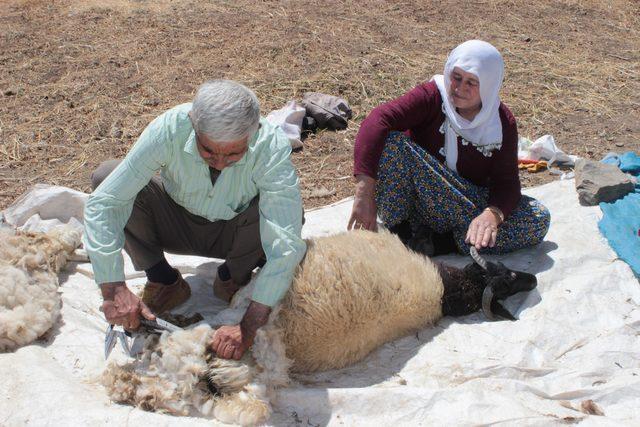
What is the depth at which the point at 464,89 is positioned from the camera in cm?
313

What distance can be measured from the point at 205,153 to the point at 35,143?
8.90 ft

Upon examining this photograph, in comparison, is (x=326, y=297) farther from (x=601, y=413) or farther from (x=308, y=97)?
(x=308, y=97)

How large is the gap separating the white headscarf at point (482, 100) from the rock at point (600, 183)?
85cm

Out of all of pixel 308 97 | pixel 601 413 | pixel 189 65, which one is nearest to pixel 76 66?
pixel 189 65

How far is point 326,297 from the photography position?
248 cm

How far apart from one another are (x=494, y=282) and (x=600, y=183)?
3.91ft

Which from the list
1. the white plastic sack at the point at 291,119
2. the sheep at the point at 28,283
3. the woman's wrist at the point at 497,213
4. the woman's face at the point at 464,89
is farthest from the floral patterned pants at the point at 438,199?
the sheep at the point at 28,283

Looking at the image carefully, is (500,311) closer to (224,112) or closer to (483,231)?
(483,231)

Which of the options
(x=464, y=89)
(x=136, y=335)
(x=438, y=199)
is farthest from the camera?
(x=438, y=199)

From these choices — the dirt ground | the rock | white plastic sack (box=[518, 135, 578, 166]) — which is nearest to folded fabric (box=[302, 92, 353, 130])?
the dirt ground

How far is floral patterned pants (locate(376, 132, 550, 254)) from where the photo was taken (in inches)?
128

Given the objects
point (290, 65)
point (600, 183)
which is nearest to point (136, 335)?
point (600, 183)

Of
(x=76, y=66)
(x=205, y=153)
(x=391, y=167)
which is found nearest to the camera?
(x=205, y=153)

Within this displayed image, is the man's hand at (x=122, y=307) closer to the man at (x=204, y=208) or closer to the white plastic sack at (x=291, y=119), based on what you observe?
the man at (x=204, y=208)
